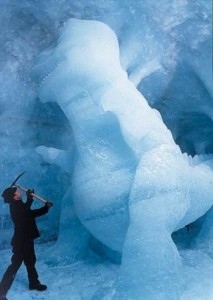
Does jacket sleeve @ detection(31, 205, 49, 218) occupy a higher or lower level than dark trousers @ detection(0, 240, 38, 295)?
higher

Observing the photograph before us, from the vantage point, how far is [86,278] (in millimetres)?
2641

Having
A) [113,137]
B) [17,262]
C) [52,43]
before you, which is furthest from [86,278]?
[52,43]

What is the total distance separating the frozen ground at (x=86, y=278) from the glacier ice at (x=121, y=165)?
0.78ft

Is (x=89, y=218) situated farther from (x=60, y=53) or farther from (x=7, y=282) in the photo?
(x=60, y=53)

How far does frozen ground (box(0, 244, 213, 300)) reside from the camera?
7.74ft

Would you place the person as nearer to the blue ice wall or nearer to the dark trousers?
the dark trousers

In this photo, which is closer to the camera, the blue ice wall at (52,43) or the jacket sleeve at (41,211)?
the jacket sleeve at (41,211)

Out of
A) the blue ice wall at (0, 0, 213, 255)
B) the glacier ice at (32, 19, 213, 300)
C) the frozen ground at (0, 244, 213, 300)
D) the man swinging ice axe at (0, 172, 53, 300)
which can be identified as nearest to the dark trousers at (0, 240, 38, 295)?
the man swinging ice axe at (0, 172, 53, 300)

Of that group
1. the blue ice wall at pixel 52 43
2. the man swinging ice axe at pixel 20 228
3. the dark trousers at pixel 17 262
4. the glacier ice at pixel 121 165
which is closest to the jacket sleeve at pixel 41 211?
the man swinging ice axe at pixel 20 228

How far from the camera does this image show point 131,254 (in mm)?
2193

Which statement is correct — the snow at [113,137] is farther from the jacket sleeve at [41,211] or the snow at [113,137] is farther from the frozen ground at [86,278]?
the jacket sleeve at [41,211]

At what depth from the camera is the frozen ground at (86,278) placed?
92.9 inches

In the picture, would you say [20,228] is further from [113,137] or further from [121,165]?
[113,137]

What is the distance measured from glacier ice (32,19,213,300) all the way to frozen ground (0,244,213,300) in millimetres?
239
